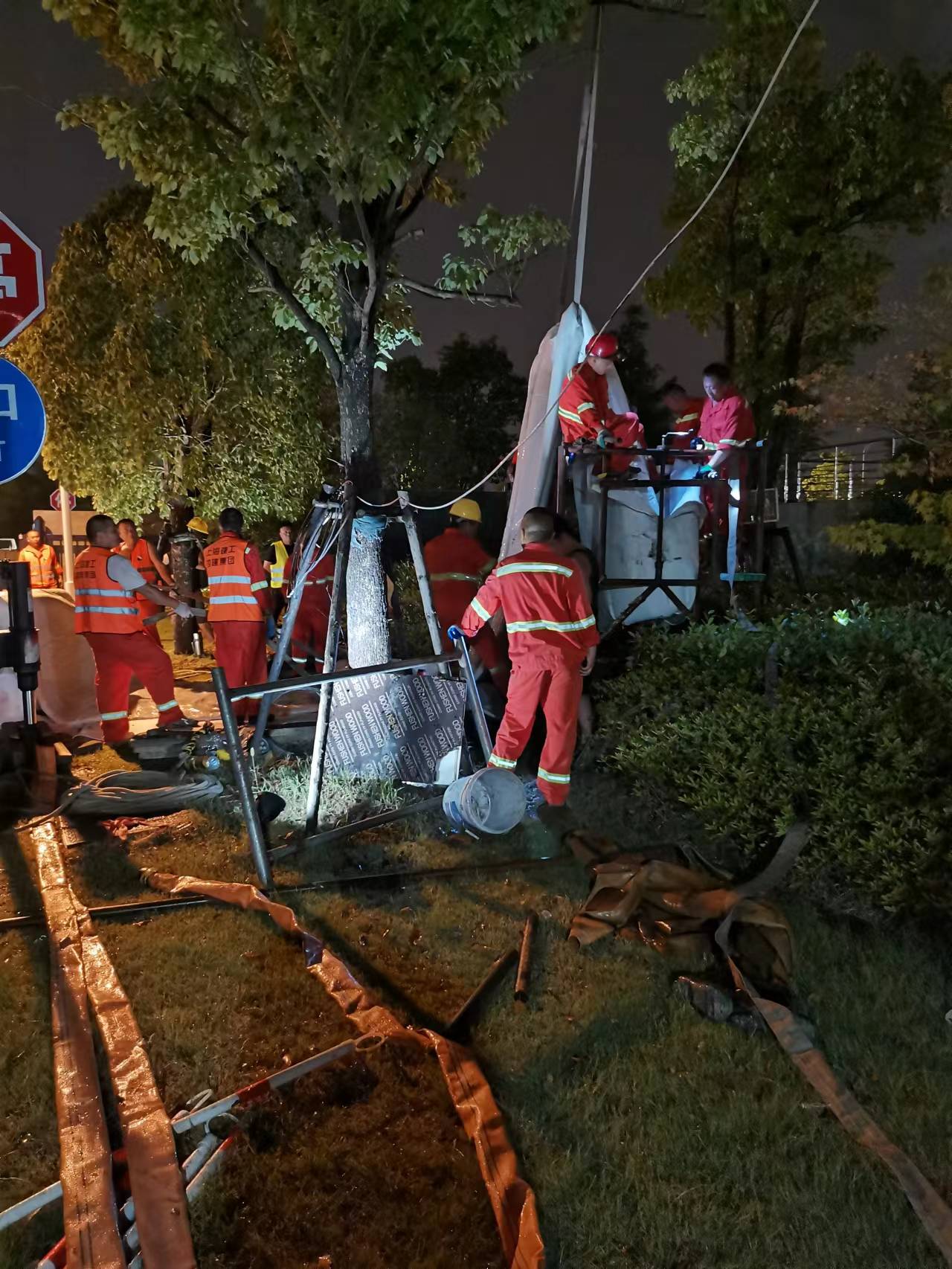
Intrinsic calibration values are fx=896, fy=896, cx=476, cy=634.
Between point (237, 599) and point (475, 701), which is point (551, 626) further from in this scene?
point (237, 599)

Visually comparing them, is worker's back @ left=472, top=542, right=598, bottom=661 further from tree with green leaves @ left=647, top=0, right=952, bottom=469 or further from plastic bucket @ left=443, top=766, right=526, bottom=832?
tree with green leaves @ left=647, top=0, right=952, bottom=469

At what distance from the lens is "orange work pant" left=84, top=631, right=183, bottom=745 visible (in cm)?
680

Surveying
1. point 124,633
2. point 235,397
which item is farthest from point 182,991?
point 235,397

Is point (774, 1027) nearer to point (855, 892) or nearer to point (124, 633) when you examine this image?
point (855, 892)

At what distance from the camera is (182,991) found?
3477 millimetres

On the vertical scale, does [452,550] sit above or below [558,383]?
below

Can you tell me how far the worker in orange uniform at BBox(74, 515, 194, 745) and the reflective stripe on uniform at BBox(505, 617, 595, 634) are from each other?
2.93m

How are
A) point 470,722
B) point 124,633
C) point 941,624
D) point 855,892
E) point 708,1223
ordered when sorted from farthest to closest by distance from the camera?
point 124,633 < point 470,722 < point 941,624 < point 855,892 < point 708,1223

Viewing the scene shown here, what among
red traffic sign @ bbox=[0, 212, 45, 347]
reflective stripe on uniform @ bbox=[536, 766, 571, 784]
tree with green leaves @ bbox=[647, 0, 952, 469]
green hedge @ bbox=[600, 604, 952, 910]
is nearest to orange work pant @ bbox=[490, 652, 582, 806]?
reflective stripe on uniform @ bbox=[536, 766, 571, 784]

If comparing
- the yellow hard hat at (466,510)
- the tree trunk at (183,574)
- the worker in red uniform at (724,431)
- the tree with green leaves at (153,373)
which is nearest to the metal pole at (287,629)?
the yellow hard hat at (466,510)

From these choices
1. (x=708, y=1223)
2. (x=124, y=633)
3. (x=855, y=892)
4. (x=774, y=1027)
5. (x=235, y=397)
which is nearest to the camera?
(x=708, y=1223)

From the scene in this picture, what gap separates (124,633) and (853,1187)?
231 inches

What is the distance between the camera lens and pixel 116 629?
265 inches

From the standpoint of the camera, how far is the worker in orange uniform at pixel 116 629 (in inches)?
262
